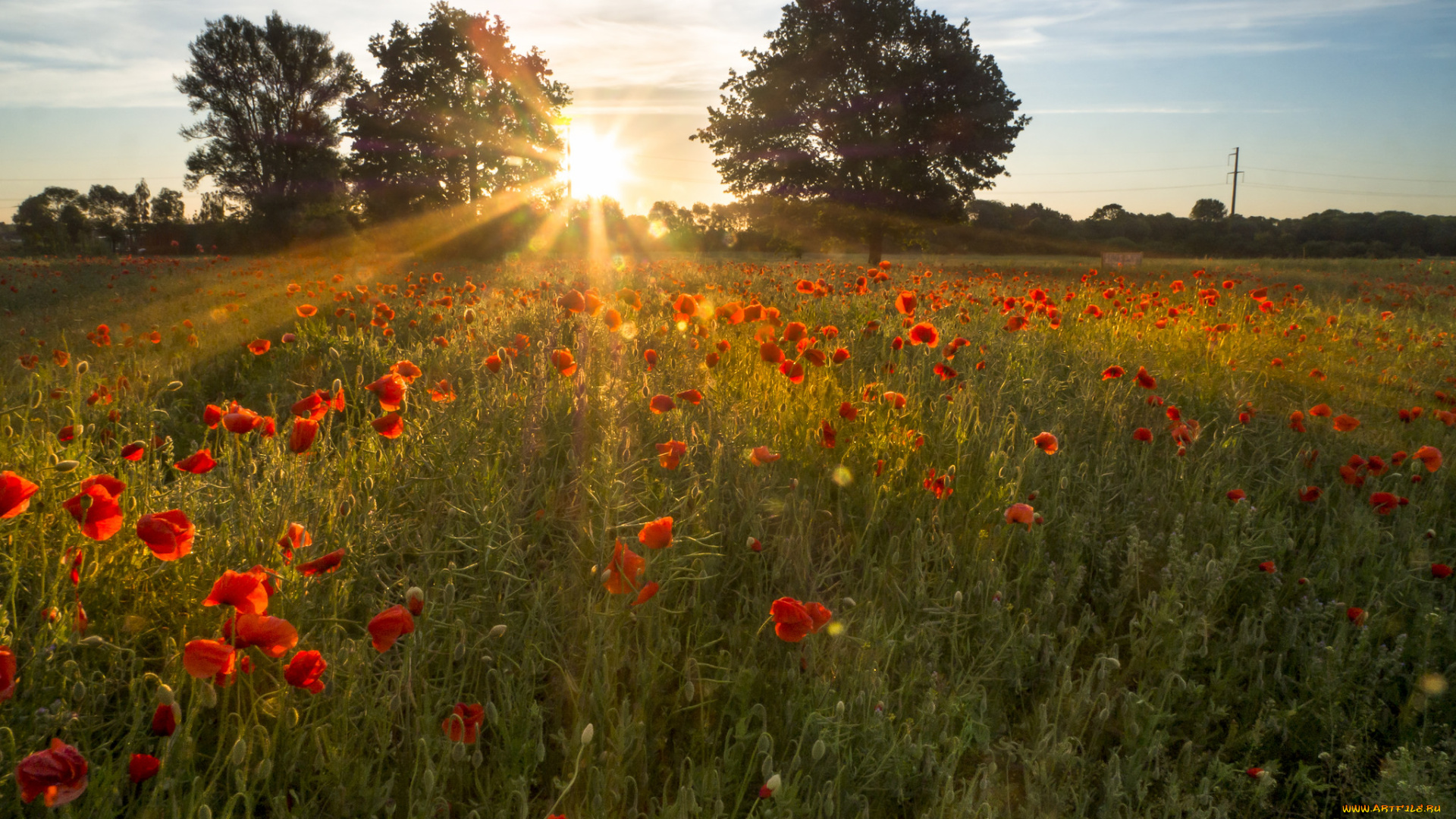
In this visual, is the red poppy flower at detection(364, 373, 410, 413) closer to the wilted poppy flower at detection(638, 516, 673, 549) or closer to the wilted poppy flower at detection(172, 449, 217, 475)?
the wilted poppy flower at detection(172, 449, 217, 475)

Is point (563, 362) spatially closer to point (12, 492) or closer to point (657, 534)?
point (657, 534)

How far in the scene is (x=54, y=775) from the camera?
93 centimetres

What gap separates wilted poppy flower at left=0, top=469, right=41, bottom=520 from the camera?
115 cm

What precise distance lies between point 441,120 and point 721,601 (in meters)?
29.4

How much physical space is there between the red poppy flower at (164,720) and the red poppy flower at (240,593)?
6.8 inches

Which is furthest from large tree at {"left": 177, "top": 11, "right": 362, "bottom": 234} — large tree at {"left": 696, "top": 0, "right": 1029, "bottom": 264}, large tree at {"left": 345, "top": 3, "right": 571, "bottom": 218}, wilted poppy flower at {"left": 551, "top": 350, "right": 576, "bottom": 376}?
wilted poppy flower at {"left": 551, "top": 350, "right": 576, "bottom": 376}

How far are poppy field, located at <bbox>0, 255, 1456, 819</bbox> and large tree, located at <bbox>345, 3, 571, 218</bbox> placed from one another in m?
26.4

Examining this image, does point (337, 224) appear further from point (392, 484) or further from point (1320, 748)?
point (1320, 748)

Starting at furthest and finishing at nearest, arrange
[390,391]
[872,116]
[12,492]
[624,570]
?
[872,116] → [390,391] → [624,570] → [12,492]

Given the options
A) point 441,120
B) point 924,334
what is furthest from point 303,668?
point 441,120

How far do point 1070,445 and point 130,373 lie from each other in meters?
4.60

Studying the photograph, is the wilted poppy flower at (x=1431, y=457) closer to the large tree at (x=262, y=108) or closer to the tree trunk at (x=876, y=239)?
the tree trunk at (x=876, y=239)

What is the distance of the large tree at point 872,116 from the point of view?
21688 millimetres

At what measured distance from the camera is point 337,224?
2478cm
